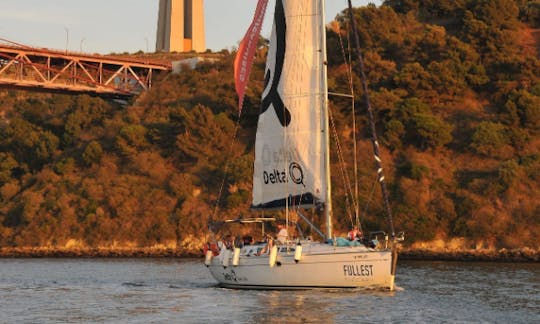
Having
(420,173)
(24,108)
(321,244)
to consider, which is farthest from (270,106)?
(24,108)

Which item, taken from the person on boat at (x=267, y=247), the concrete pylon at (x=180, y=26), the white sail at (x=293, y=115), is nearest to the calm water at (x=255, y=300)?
the person on boat at (x=267, y=247)

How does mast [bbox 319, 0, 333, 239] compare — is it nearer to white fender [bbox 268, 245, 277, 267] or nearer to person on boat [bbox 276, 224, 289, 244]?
person on boat [bbox 276, 224, 289, 244]

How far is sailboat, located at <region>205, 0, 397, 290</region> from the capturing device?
101 feet

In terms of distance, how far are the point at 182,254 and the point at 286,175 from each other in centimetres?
3215

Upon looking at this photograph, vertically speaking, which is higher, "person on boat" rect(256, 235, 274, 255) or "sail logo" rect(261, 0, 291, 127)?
"sail logo" rect(261, 0, 291, 127)

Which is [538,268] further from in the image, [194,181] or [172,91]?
[172,91]

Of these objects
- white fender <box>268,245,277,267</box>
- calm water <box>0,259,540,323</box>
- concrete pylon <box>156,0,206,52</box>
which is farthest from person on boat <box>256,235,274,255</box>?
concrete pylon <box>156,0,206,52</box>

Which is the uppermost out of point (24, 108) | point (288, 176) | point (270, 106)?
point (24, 108)

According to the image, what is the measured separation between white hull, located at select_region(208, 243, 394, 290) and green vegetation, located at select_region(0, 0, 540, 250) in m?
29.1

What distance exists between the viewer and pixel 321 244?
102ft

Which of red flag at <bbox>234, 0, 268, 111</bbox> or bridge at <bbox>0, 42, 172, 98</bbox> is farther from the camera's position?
bridge at <bbox>0, 42, 172, 98</bbox>

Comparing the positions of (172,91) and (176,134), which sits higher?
(172,91)

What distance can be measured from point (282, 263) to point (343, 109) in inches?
1844

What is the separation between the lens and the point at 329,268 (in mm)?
30734
